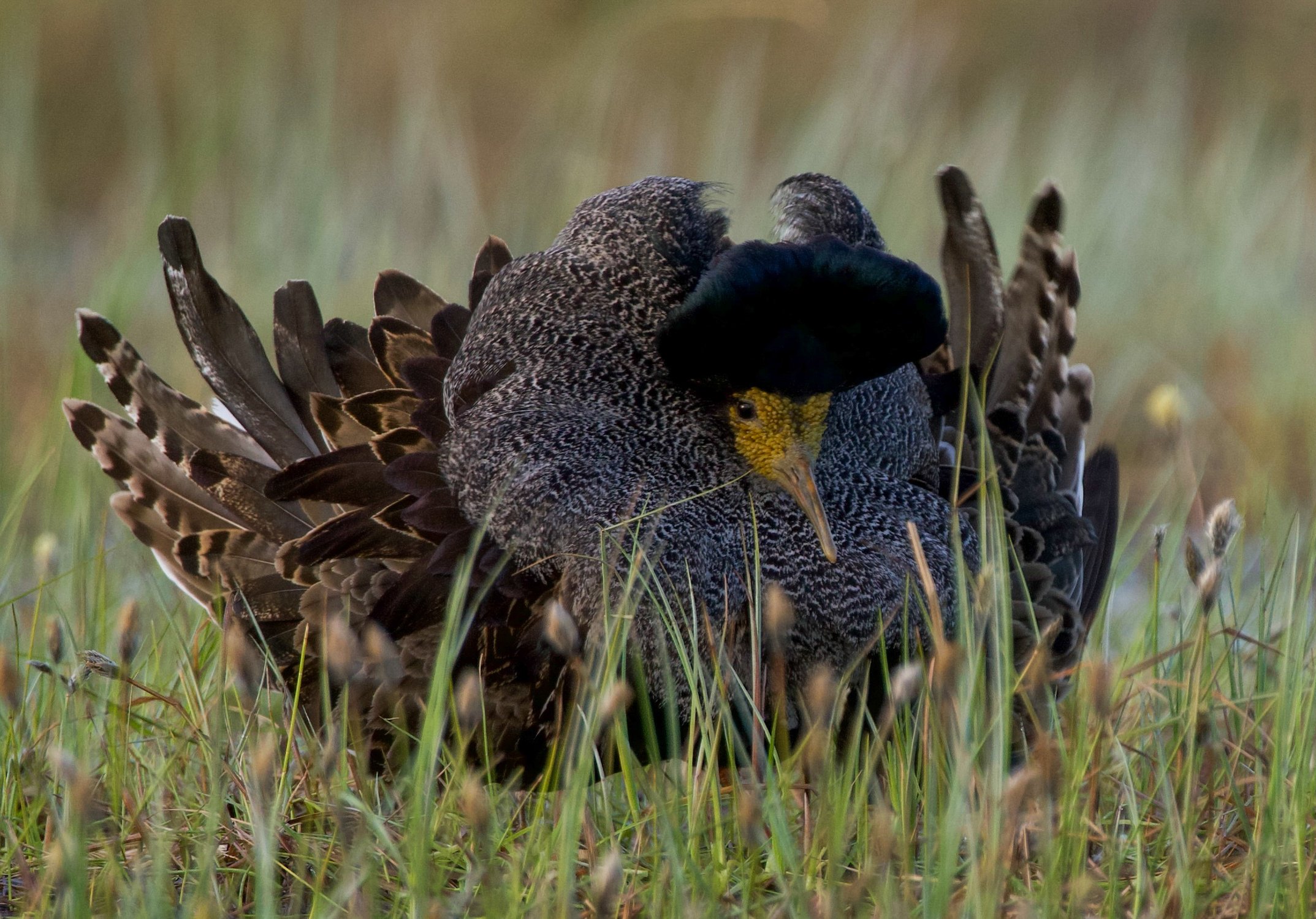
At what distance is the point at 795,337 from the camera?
2463 millimetres

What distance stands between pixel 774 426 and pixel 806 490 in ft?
0.41

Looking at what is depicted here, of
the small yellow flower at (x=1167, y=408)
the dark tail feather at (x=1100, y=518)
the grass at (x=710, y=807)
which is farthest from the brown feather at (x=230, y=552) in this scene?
the small yellow flower at (x=1167, y=408)

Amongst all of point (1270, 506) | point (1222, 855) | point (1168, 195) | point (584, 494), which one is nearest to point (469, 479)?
point (584, 494)

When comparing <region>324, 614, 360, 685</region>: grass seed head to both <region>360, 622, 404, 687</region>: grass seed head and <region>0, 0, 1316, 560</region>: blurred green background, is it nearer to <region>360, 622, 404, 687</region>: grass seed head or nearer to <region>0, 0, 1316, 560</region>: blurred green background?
<region>360, 622, 404, 687</region>: grass seed head

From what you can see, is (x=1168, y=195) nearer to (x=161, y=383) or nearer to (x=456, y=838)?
(x=161, y=383)

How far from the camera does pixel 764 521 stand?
2656 mm

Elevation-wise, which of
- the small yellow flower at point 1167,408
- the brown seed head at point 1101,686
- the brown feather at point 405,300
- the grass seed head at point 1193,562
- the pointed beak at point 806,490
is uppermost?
the brown feather at point 405,300

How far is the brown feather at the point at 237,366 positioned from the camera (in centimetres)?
323

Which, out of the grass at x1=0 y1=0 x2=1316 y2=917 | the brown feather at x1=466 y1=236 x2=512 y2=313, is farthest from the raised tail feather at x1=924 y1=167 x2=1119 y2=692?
the brown feather at x1=466 y1=236 x2=512 y2=313

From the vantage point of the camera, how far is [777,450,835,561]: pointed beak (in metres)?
2.53

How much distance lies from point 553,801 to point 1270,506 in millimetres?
2656

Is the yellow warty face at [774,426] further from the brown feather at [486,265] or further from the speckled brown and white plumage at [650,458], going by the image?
the brown feather at [486,265]

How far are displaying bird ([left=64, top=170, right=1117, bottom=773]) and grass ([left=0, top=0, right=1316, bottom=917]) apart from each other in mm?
150

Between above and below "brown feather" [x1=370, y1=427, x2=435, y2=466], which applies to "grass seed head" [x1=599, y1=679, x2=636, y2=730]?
below
